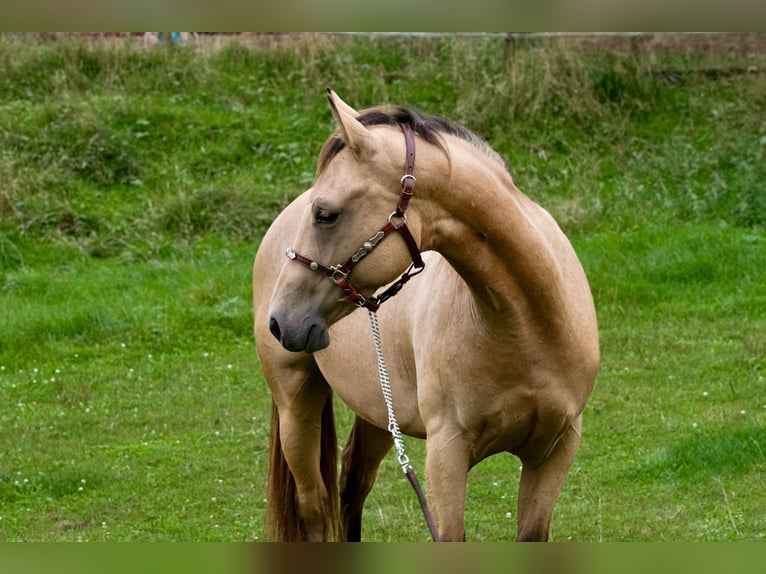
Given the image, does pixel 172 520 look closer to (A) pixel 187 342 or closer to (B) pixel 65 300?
(A) pixel 187 342

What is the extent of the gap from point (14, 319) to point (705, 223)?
19.3 ft

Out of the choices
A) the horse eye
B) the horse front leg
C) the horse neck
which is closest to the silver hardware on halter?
the horse eye

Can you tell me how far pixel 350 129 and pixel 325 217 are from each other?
255mm

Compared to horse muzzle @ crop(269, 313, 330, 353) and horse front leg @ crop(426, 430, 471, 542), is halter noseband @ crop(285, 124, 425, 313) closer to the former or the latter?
horse muzzle @ crop(269, 313, 330, 353)

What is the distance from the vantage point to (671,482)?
5.74 metres

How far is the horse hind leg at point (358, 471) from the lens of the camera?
→ 5.16m

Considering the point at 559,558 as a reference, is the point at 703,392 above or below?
below

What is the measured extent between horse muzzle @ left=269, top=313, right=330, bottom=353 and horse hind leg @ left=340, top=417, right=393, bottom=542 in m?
2.09

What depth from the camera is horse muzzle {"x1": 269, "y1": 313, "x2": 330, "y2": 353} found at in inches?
122

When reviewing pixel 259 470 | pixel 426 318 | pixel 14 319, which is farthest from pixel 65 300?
pixel 426 318

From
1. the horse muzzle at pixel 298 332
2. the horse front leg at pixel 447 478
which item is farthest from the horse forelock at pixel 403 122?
the horse front leg at pixel 447 478

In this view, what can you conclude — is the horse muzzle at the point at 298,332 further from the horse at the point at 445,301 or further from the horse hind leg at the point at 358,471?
the horse hind leg at the point at 358,471

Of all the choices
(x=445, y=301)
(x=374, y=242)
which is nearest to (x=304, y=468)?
(x=445, y=301)

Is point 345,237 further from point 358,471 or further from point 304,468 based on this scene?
point 358,471
